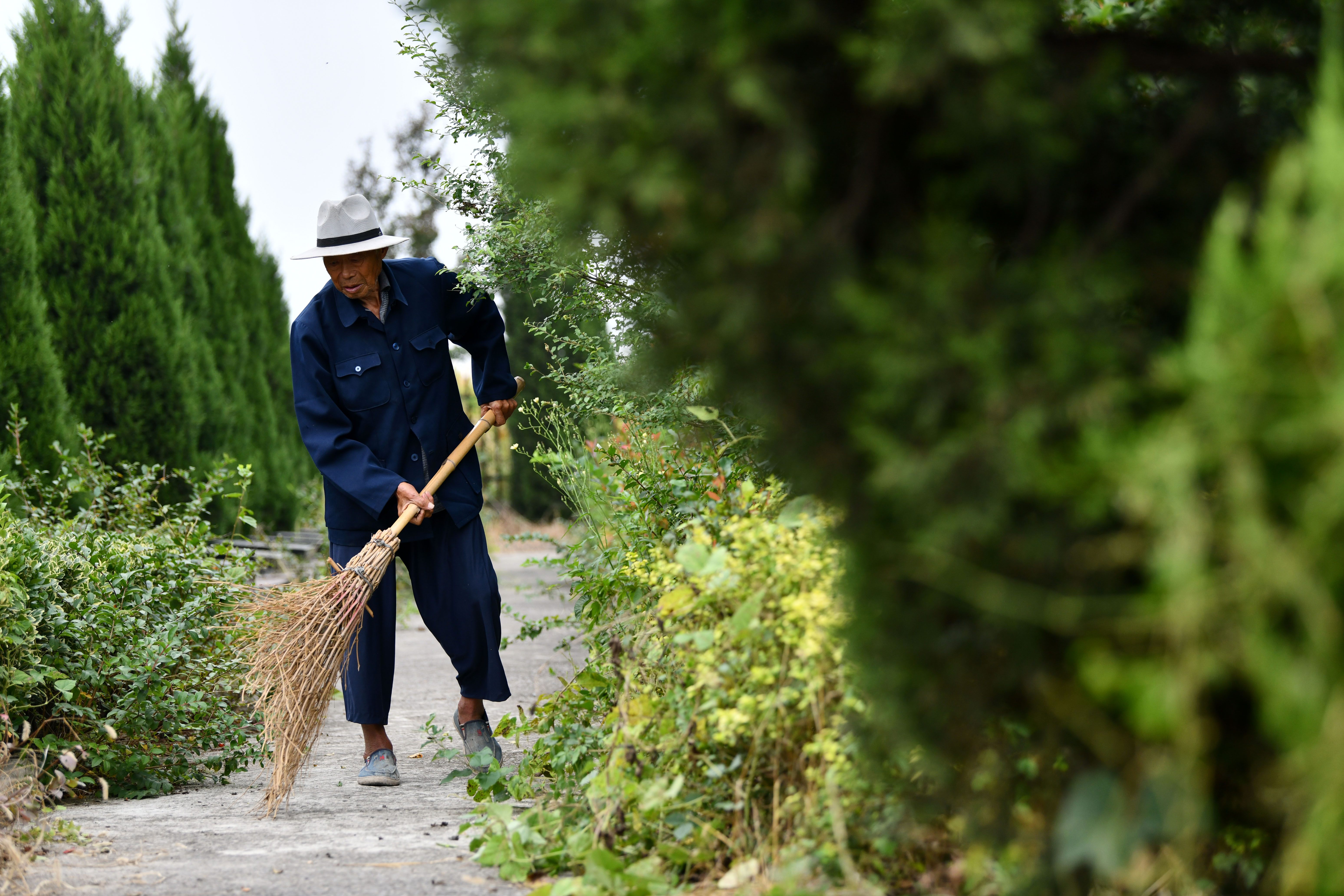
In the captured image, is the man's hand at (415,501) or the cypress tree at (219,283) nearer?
the man's hand at (415,501)

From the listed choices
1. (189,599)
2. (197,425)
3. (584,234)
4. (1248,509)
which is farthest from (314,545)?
(1248,509)

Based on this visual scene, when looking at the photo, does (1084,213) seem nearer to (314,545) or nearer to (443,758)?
(443,758)

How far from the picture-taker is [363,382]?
4.05 meters

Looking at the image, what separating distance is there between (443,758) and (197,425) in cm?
636

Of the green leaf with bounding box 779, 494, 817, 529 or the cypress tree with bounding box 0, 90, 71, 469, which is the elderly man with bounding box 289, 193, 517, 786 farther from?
the cypress tree with bounding box 0, 90, 71, 469

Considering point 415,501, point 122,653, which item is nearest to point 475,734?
point 415,501

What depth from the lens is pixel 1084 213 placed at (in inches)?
60.1

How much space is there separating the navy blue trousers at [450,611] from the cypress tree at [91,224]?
5666 mm

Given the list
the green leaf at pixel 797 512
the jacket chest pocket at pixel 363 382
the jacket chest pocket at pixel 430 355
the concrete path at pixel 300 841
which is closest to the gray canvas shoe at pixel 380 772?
the concrete path at pixel 300 841

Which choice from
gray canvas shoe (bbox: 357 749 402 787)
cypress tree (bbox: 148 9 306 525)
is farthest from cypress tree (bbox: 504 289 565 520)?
gray canvas shoe (bbox: 357 749 402 787)

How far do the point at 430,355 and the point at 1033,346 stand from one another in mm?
3111

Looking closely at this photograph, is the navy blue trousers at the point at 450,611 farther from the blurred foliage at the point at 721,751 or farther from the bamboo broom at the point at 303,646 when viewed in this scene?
the blurred foliage at the point at 721,751

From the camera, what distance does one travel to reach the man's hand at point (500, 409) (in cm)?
434

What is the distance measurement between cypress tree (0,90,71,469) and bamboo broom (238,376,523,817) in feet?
14.5
